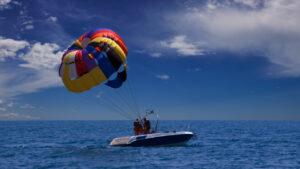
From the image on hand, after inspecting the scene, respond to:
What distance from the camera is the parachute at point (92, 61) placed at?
3102 cm

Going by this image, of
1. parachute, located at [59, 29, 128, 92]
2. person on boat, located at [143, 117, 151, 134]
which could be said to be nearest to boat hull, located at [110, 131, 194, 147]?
person on boat, located at [143, 117, 151, 134]

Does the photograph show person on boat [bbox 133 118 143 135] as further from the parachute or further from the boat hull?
the parachute

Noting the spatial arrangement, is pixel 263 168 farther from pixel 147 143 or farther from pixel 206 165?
pixel 147 143

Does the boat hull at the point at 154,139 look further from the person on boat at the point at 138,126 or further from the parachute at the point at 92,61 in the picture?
the parachute at the point at 92,61

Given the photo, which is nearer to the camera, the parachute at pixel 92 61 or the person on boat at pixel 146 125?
the parachute at pixel 92 61

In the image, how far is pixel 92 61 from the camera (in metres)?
31.4

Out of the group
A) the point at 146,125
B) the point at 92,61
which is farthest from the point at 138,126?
the point at 92,61

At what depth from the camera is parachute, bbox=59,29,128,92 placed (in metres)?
31.0

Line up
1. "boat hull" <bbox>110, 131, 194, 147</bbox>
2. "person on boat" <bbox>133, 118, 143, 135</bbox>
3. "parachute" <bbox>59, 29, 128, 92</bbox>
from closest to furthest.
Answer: "parachute" <bbox>59, 29, 128, 92</bbox> → "boat hull" <bbox>110, 131, 194, 147</bbox> → "person on boat" <bbox>133, 118, 143, 135</bbox>

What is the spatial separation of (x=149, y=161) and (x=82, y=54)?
957cm

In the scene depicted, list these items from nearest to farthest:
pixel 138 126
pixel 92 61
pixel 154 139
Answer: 1. pixel 92 61
2. pixel 154 139
3. pixel 138 126

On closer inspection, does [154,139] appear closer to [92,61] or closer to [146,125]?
[146,125]

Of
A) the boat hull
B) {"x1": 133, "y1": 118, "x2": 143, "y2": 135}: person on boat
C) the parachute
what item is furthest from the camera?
{"x1": 133, "y1": 118, "x2": 143, "y2": 135}: person on boat

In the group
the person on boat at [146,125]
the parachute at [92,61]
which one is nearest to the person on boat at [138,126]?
the person on boat at [146,125]
